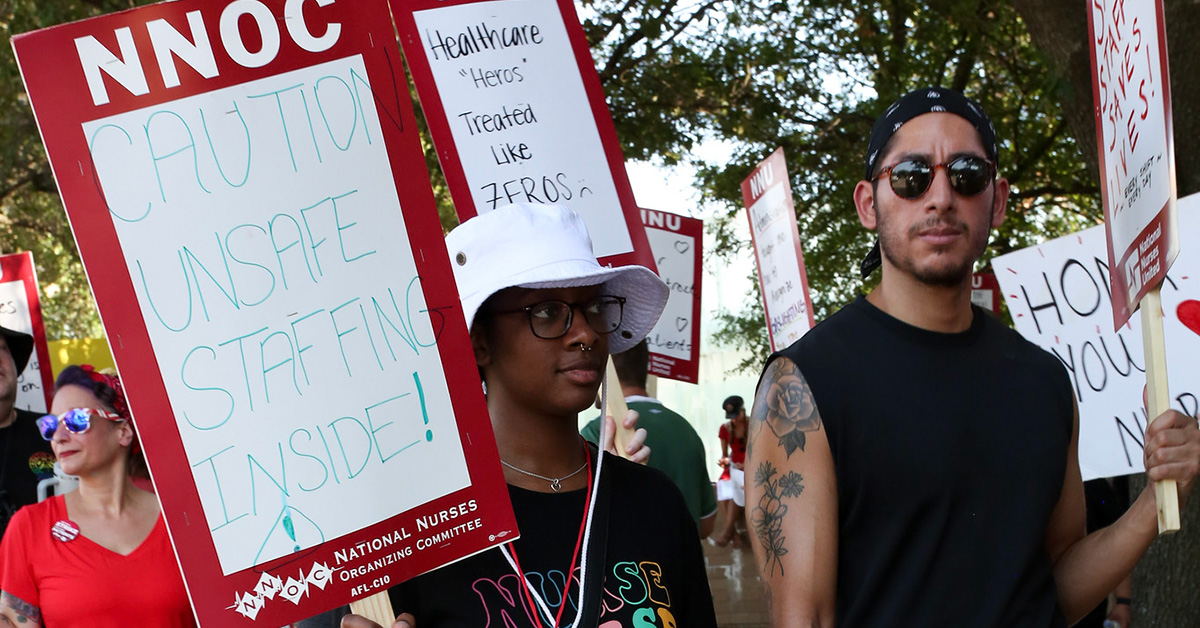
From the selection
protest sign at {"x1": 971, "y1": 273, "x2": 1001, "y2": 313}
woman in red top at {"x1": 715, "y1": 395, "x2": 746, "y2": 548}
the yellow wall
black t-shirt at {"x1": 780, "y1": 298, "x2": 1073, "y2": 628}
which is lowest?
woman in red top at {"x1": 715, "y1": 395, "x2": 746, "y2": 548}

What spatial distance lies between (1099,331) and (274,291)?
3185 millimetres

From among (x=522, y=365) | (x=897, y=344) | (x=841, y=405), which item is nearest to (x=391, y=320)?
(x=522, y=365)

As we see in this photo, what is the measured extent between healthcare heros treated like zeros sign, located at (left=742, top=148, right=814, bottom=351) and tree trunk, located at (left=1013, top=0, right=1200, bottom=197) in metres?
1.42

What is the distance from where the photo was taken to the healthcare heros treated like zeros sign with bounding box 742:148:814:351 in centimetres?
574

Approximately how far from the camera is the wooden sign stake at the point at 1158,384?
2.49 m

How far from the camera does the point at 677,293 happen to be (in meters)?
6.58

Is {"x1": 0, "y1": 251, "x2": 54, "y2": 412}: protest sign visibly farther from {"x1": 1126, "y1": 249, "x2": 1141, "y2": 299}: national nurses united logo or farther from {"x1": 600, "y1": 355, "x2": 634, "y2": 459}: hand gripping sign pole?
{"x1": 1126, "y1": 249, "x2": 1141, "y2": 299}: national nurses united logo

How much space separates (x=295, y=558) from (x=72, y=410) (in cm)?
237

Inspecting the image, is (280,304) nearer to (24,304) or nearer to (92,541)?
(92,541)

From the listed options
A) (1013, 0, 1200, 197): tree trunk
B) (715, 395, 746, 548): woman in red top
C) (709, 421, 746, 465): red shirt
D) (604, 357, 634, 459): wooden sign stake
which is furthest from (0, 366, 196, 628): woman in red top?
(709, 421, 746, 465): red shirt

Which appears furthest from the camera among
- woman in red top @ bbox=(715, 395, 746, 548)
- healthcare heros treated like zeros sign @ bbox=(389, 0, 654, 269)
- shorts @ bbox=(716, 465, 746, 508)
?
woman in red top @ bbox=(715, 395, 746, 548)

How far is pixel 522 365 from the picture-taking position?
2406 mm

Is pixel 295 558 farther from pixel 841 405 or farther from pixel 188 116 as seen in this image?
pixel 841 405

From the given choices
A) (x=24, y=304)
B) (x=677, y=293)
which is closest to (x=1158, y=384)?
(x=677, y=293)
